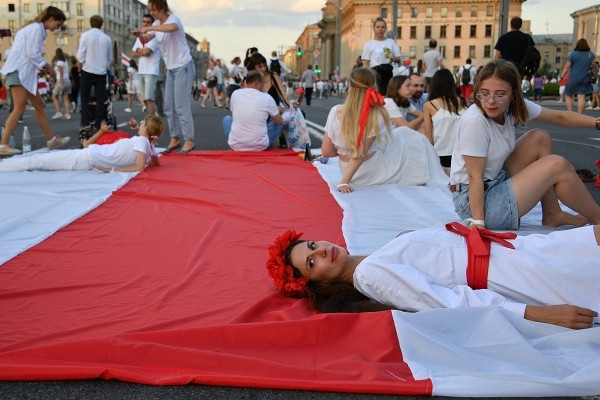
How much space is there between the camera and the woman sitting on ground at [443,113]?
24.0 ft

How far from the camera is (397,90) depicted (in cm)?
831

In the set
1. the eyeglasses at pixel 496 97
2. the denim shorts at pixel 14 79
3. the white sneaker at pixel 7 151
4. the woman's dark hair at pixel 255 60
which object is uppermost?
the woman's dark hair at pixel 255 60

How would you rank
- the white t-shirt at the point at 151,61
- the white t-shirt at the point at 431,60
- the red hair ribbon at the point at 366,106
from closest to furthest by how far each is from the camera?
the red hair ribbon at the point at 366,106
the white t-shirt at the point at 151,61
the white t-shirt at the point at 431,60

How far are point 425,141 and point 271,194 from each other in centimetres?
177

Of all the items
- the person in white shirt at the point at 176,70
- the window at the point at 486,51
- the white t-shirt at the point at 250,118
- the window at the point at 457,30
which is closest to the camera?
the white t-shirt at the point at 250,118

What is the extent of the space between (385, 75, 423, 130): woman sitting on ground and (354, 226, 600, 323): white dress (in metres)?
4.97

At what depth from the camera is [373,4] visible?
4075 inches

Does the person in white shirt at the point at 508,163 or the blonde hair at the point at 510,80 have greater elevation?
the blonde hair at the point at 510,80

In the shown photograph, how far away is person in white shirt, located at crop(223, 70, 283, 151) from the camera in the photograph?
374 inches

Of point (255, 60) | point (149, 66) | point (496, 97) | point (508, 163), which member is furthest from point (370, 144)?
point (149, 66)

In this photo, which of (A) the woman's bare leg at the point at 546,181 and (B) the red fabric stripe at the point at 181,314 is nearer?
(B) the red fabric stripe at the point at 181,314

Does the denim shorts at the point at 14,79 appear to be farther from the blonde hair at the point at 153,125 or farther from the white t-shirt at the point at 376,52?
the white t-shirt at the point at 376,52

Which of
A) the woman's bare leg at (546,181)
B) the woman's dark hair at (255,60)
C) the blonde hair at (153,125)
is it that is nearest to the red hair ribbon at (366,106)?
the woman's bare leg at (546,181)

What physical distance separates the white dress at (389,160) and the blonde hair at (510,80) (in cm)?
233
